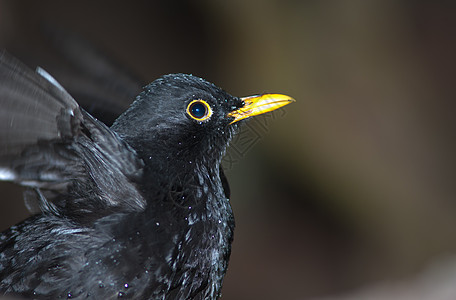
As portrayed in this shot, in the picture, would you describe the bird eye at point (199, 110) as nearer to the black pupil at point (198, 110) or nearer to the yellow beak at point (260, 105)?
the black pupil at point (198, 110)

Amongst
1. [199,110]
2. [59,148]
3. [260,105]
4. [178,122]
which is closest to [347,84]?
[260,105]

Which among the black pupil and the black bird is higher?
the black pupil

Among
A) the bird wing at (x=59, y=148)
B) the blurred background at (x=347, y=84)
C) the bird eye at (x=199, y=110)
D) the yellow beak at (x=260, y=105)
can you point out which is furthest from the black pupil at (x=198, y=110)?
the blurred background at (x=347, y=84)

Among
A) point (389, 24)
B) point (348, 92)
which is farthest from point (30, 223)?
point (389, 24)

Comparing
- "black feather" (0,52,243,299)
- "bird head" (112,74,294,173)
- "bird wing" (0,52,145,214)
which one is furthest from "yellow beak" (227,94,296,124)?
"bird wing" (0,52,145,214)

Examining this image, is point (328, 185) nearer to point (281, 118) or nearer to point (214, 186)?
point (281, 118)

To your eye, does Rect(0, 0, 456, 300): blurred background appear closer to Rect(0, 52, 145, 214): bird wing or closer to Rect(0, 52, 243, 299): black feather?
Rect(0, 52, 243, 299): black feather

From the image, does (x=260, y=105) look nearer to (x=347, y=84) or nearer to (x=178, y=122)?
(x=178, y=122)
